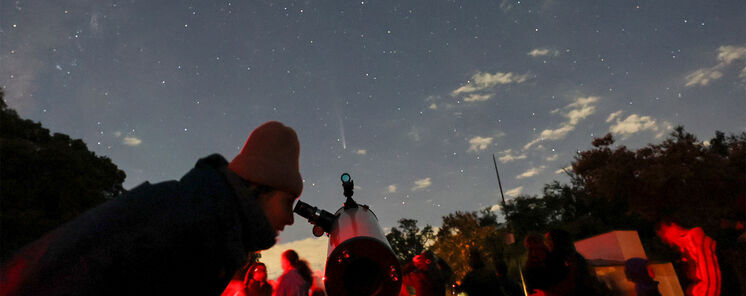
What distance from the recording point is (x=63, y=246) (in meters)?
0.92

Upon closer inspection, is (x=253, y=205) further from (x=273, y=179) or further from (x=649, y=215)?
(x=649, y=215)

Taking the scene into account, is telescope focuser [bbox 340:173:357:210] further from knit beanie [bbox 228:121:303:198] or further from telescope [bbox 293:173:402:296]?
knit beanie [bbox 228:121:303:198]

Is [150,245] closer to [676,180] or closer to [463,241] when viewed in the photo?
[676,180]

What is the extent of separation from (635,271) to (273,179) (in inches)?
272

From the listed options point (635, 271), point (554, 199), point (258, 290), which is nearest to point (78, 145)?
point (258, 290)

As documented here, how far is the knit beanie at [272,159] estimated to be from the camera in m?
1.55

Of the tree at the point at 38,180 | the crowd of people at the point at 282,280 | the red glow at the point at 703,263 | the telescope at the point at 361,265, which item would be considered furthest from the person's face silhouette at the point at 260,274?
the tree at the point at 38,180

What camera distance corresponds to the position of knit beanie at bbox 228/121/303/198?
155cm

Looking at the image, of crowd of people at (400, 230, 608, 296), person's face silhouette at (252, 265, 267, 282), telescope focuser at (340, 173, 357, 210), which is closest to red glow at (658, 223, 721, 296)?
crowd of people at (400, 230, 608, 296)

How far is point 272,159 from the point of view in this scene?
5.35 feet

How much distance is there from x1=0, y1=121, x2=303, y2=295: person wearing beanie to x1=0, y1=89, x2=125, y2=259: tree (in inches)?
676

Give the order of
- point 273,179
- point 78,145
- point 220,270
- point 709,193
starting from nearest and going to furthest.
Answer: point 220,270
point 273,179
point 709,193
point 78,145

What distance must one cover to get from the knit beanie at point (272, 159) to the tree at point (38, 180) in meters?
17.0

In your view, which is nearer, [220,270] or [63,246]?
[63,246]
